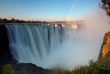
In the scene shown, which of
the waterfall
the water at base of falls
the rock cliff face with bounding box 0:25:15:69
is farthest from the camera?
the water at base of falls

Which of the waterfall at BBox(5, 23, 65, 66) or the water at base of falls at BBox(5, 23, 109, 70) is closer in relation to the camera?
the waterfall at BBox(5, 23, 65, 66)

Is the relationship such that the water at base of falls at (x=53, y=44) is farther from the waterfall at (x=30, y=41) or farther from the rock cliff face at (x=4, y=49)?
the rock cliff face at (x=4, y=49)

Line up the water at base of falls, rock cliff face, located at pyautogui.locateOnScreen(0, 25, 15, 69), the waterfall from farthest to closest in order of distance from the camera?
the water at base of falls
the waterfall
rock cliff face, located at pyautogui.locateOnScreen(0, 25, 15, 69)

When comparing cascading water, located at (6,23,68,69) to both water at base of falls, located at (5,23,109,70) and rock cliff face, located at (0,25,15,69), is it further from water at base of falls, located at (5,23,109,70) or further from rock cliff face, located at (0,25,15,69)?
rock cliff face, located at (0,25,15,69)

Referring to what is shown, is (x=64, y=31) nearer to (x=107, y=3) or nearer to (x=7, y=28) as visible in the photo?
(x=107, y=3)

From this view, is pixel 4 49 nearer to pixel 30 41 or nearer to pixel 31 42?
pixel 30 41

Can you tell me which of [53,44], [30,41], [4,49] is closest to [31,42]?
[30,41]

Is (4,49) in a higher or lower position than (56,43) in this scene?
higher
